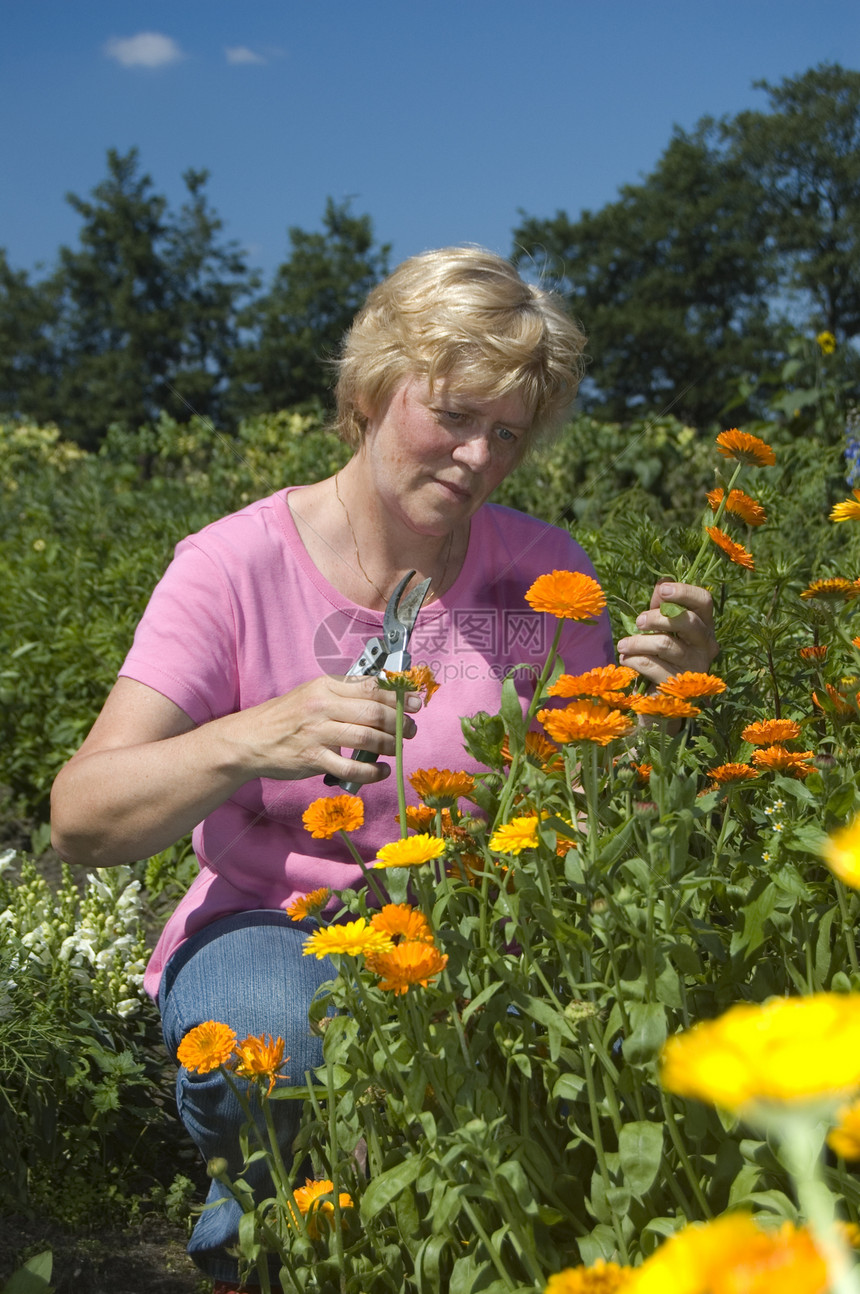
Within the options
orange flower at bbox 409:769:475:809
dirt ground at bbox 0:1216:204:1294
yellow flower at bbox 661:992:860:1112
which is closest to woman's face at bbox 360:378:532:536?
orange flower at bbox 409:769:475:809

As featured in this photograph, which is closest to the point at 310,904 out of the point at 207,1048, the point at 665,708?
the point at 207,1048

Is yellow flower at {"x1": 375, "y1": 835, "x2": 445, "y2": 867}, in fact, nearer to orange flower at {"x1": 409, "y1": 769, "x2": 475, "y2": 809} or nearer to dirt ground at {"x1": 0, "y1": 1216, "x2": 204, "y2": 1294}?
orange flower at {"x1": 409, "y1": 769, "x2": 475, "y2": 809}

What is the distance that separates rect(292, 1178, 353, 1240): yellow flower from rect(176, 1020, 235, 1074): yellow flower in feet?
0.57

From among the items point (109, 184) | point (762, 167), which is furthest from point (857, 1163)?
point (109, 184)

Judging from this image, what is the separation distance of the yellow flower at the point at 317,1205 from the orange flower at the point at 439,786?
1.37ft

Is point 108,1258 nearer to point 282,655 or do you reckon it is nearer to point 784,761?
point 282,655

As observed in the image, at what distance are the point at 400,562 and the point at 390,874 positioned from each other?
3.34 feet

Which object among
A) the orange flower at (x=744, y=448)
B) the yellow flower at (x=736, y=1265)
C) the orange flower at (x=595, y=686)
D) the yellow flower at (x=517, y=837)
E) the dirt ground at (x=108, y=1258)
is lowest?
the dirt ground at (x=108, y=1258)

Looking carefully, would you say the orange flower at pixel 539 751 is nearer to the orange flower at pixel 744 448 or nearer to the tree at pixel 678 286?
the orange flower at pixel 744 448

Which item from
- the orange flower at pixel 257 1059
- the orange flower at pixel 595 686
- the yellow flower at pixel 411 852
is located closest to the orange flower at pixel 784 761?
the orange flower at pixel 595 686

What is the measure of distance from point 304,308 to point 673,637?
133ft

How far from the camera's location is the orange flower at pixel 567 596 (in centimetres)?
123

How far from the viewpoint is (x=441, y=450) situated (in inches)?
75.4

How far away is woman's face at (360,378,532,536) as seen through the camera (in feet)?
6.27
